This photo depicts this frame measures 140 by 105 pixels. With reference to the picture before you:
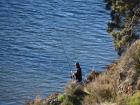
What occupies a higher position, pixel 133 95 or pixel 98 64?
pixel 133 95

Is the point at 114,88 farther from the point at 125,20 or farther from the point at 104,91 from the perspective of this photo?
the point at 125,20

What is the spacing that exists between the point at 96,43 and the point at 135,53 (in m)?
23.2

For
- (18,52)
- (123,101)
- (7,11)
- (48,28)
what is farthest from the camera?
(7,11)

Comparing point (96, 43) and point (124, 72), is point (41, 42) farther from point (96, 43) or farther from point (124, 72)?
point (124, 72)

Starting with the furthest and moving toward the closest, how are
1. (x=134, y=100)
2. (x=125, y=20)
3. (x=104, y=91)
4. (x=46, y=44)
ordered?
(x=46, y=44), (x=125, y=20), (x=104, y=91), (x=134, y=100)

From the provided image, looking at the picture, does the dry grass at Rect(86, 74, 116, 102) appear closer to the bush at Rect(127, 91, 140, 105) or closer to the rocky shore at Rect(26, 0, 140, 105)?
the rocky shore at Rect(26, 0, 140, 105)

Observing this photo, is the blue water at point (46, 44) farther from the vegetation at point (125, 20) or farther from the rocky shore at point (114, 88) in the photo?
the rocky shore at point (114, 88)

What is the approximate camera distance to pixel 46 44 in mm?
36188

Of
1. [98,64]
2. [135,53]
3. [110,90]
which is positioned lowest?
[98,64]

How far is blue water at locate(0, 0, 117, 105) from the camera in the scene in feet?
95.6

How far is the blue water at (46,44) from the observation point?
29.1 metres

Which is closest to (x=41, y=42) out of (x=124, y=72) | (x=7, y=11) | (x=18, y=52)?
(x=18, y=52)

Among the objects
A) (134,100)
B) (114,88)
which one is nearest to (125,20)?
(114,88)

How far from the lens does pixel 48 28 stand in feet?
133
